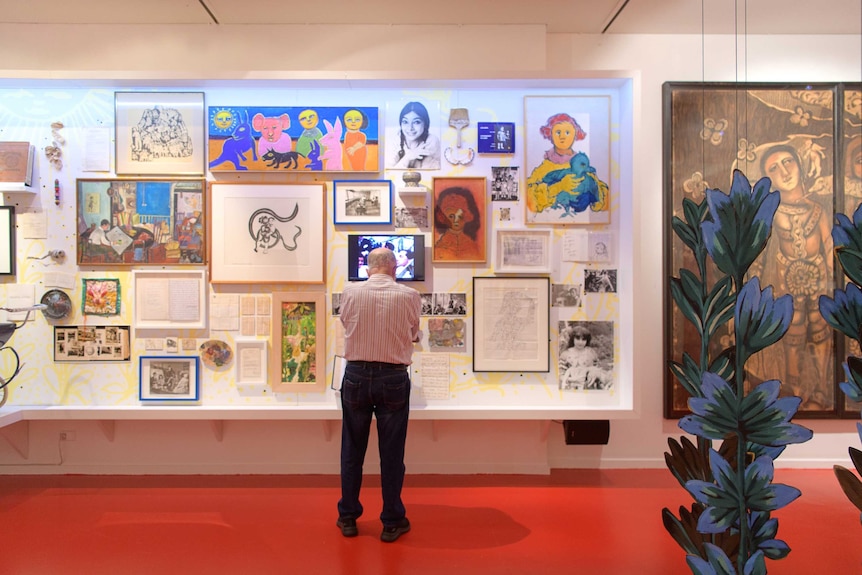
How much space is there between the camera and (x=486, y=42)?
13.2ft

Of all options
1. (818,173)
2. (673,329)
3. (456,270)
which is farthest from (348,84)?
(818,173)

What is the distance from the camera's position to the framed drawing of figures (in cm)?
387

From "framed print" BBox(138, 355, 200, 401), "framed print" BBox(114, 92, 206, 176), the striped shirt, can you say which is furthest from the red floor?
"framed print" BBox(114, 92, 206, 176)

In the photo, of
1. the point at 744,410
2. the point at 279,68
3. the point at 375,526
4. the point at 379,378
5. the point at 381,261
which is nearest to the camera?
the point at 744,410

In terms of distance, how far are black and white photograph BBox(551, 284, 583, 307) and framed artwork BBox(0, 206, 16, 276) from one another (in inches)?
167

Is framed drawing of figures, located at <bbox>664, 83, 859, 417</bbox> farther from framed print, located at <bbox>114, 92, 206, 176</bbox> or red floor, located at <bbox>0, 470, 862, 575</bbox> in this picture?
framed print, located at <bbox>114, 92, 206, 176</bbox>

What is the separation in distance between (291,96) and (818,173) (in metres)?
Answer: 3.97

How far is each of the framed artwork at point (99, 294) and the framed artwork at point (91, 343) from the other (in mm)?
155

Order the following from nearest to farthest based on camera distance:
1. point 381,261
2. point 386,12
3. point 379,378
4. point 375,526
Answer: point 379,378, point 381,261, point 375,526, point 386,12

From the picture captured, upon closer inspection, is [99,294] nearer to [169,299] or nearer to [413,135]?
[169,299]

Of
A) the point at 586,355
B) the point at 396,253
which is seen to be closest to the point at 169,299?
the point at 396,253

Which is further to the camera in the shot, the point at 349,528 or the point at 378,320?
the point at 349,528

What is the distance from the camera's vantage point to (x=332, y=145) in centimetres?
390

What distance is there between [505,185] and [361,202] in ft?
3.72
